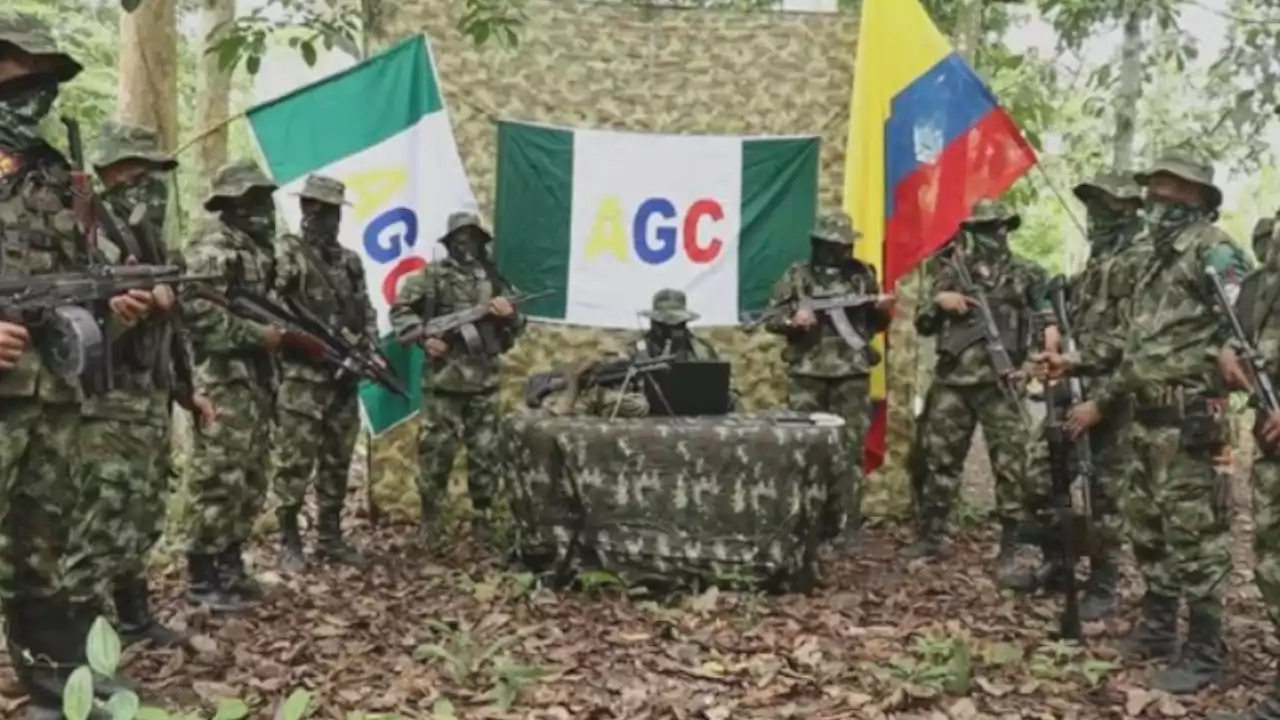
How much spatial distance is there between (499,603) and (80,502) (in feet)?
7.17

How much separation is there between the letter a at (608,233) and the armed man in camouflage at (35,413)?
4.53m

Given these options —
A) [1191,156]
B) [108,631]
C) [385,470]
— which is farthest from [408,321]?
[108,631]

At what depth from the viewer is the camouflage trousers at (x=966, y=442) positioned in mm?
6816

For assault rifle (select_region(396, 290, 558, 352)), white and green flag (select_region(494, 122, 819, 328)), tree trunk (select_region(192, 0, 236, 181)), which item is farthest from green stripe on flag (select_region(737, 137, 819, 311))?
tree trunk (select_region(192, 0, 236, 181))

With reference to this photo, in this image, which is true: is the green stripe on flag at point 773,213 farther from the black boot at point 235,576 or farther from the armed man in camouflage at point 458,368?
the black boot at point 235,576

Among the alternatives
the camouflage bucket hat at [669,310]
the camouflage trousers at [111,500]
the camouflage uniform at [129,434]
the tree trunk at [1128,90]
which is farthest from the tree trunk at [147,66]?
the tree trunk at [1128,90]

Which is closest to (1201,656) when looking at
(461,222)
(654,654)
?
(654,654)

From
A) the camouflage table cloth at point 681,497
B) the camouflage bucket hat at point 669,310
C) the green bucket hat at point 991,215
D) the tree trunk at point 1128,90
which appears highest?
the tree trunk at point 1128,90

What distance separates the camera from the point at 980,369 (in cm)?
695

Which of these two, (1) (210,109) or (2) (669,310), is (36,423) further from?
(1) (210,109)

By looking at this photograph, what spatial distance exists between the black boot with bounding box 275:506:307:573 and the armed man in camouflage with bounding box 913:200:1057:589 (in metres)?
3.44

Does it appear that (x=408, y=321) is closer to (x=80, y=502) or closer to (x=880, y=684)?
(x=80, y=502)

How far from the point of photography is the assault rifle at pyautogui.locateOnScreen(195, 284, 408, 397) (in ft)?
17.6

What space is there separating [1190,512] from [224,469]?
4001mm
